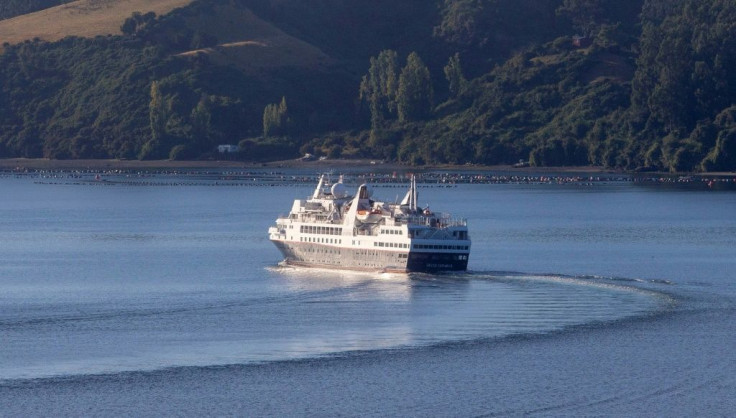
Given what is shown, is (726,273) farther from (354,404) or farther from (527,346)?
(354,404)

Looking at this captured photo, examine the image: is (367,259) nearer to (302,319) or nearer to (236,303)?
(236,303)

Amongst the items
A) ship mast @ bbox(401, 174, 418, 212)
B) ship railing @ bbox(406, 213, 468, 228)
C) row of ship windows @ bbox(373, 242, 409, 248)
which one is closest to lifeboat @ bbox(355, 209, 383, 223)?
ship mast @ bbox(401, 174, 418, 212)

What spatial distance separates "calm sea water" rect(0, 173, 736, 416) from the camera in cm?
6491

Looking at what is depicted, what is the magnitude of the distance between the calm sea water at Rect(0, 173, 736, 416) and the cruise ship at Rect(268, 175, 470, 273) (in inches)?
68.6

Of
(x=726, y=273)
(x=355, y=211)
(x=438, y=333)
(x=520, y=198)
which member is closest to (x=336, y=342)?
(x=438, y=333)

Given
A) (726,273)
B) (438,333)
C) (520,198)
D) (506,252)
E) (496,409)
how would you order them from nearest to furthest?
1. (496,409)
2. (438,333)
3. (726,273)
4. (506,252)
5. (520,198)

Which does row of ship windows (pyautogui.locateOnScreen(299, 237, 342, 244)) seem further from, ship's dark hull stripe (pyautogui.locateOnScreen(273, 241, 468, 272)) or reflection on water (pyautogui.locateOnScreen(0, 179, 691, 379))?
reflection on water (pyautogui.locateOnScreen(0, 179, 691, 379))

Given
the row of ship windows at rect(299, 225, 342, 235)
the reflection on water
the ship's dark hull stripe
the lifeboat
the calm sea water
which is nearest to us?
the calm sea water

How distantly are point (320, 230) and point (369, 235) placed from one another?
16.7 feet

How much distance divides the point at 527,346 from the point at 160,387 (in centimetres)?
1831

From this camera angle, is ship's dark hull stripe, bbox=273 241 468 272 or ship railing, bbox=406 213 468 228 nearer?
ship's dark hull stripe, bbox=273 241 468 272

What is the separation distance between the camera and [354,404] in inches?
2518

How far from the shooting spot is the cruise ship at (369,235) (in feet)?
317

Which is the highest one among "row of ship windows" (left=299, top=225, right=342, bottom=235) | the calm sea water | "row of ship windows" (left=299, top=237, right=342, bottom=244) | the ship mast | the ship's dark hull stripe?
the ship mast
